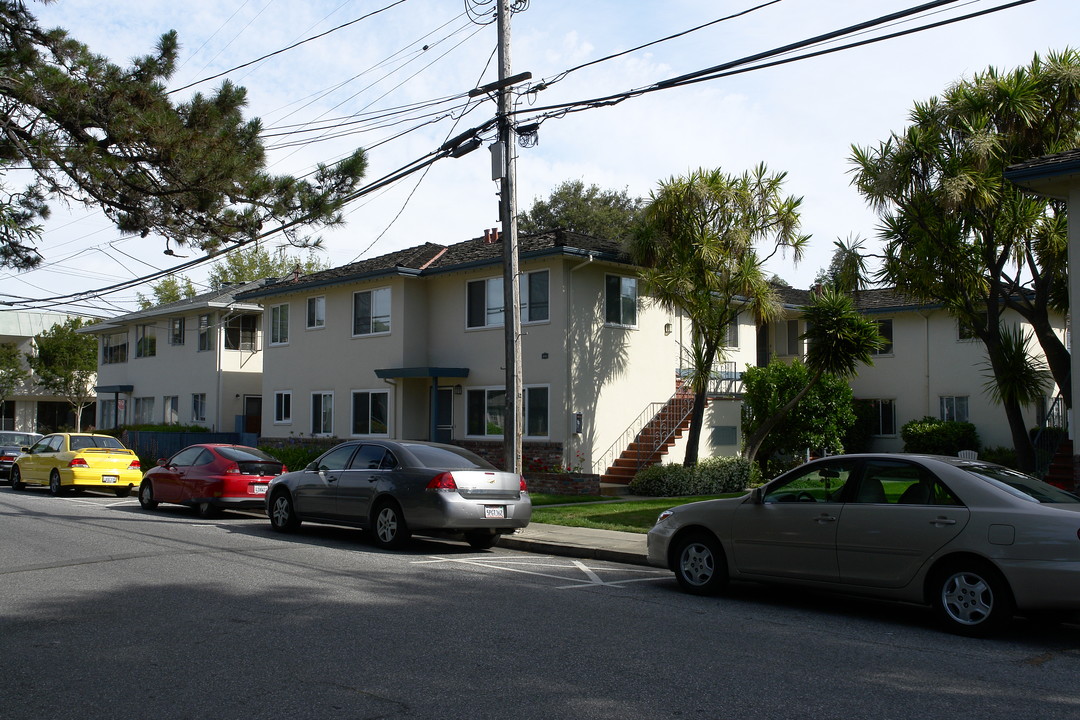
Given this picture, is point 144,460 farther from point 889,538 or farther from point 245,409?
point 889,538

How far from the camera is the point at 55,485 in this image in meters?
22.4

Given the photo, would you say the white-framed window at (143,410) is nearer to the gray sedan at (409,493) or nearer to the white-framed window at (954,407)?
the gray sedan at (409,493)

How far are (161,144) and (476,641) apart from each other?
302 inches

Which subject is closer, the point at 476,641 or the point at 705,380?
the point at 476,641

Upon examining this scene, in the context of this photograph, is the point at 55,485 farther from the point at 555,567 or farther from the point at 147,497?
the point at 555,567

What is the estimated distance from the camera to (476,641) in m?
7.37

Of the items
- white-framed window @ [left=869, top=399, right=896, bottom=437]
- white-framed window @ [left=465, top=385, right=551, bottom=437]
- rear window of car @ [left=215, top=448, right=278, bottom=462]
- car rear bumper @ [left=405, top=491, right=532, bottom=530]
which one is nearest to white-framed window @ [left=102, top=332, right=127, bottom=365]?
white-framed window @ [left=465, top=385, right=551, bottom=437]

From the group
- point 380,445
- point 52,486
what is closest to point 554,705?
→ point 380,445

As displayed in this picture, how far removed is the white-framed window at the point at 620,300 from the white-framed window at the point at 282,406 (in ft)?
38.1

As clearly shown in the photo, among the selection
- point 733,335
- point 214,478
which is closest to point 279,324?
point 733,335

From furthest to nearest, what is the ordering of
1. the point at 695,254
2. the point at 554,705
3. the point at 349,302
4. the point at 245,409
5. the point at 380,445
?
the point at 245,409, the point at 349,302, the point at 695,254, the point at 380,445, the point at 554,705

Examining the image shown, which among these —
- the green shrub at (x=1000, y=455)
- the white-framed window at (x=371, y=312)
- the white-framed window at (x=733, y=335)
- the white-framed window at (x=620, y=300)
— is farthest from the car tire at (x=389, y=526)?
the green shrub at (x=1000, y=455)

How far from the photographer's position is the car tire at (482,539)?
544 inches

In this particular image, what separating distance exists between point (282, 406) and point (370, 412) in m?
4.87
